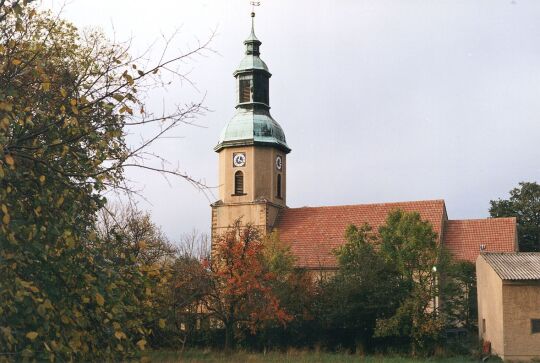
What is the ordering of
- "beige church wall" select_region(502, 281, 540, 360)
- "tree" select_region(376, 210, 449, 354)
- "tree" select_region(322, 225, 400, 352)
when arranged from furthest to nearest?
1. "tree" select_region(322, 225, 400, 352)
2. "tree" select_region(376, 210, 449, 354)
3. "beige church wall" select_region(502, 281, 540, 360)

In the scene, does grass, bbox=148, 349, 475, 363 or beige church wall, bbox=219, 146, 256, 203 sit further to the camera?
beige church wall, bbox=219, 146, 256, 203

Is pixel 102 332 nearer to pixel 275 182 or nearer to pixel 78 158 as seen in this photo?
pixel 78 158

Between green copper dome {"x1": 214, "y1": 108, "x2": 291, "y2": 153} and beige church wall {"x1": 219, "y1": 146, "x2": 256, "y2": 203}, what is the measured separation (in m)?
0.49

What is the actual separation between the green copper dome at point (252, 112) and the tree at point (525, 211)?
23.1 m

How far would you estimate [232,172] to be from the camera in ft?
167

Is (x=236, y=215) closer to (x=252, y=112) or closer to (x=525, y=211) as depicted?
(x=252, y=112)

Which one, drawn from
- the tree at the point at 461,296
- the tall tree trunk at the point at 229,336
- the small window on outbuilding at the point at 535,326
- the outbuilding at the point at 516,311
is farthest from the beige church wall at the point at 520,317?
the tall tree trunk at the point at 229,336

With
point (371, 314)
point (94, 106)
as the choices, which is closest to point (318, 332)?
point (371, 314)

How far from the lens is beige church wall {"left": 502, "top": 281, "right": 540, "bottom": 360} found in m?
28.4

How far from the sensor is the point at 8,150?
5.62 m

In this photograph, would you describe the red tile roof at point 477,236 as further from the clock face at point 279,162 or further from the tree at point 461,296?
the clock face at point 279,162

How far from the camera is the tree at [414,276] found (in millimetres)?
31562

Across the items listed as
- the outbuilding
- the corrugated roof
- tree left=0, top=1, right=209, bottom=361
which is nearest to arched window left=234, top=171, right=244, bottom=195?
the corrugated roof

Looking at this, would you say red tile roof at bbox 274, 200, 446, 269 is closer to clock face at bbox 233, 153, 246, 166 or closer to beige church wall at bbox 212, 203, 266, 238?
beige church wall at bbox 212, 203, 266, 238
